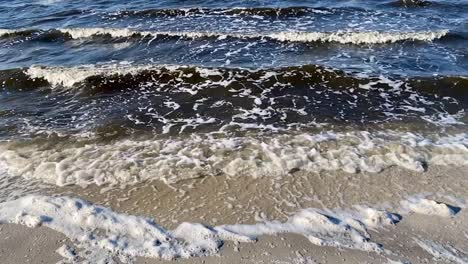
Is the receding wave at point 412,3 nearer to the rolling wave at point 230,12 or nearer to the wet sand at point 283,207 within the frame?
the rolling wave at point 230,12

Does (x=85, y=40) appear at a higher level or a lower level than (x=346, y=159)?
higher

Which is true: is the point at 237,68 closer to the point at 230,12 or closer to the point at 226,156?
the point at 226,156

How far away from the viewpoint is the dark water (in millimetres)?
8102

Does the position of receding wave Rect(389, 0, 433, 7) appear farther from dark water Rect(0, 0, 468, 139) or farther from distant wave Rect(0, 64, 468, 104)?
distant wave Rect(0, 64, 468, 104)

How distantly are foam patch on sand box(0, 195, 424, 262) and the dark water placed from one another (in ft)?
8.62

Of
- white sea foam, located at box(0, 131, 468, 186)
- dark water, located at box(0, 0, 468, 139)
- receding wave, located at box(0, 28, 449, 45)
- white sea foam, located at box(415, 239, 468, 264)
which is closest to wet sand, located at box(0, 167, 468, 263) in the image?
white sea foam, located at box(415, 239, 468, 264)

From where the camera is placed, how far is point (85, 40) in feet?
45.3

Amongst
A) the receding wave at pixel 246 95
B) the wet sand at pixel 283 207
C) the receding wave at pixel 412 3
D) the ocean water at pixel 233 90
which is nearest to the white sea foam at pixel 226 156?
the ocean water at pixel 233 90

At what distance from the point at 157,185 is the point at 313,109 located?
12.8 feet

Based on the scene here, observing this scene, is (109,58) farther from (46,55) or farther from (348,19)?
(348,19)

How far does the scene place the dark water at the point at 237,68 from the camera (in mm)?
8102

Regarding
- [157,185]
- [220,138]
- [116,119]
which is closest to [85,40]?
[116,119]

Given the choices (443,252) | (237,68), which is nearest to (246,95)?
(237,68)

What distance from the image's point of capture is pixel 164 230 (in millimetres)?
4961
